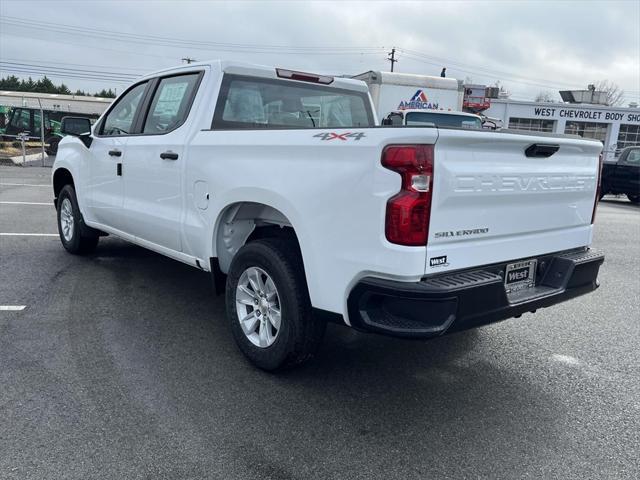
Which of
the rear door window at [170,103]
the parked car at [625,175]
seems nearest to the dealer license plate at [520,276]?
the rear door window at [170,103]

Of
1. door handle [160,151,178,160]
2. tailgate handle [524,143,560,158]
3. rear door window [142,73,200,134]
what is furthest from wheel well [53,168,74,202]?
tailgate handle [524,143,560,158]

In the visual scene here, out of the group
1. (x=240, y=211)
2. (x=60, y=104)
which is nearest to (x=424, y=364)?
(x=240, y=211)

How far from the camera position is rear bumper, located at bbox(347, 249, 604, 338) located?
2848 mm

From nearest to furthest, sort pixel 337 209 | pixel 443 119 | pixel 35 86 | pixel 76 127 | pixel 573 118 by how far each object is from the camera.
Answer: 1. pixel 337 209
2. pixel 76 127
3. pixel 443 119
4. pixel 573 118
5. pixel 35 86

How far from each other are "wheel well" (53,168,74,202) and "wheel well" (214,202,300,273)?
337 cm

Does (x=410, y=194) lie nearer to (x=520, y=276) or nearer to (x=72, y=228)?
(x=520, y=276)

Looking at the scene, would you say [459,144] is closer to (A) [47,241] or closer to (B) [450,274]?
(B) [450,274]

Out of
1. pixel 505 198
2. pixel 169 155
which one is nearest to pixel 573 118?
pixel 169 155

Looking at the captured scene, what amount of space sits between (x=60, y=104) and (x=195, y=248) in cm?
3638

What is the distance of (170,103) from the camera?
4852 mm

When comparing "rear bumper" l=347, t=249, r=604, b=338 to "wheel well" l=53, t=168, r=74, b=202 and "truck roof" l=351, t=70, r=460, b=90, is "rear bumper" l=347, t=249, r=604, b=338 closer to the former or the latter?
"wheel well" l=53, t=168, r=74, b=202

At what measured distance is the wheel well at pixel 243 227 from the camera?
3838mm

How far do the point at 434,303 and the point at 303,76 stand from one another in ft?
9.18

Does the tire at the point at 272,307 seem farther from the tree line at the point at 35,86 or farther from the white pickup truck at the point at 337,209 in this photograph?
the tree line at the point at 35,86
